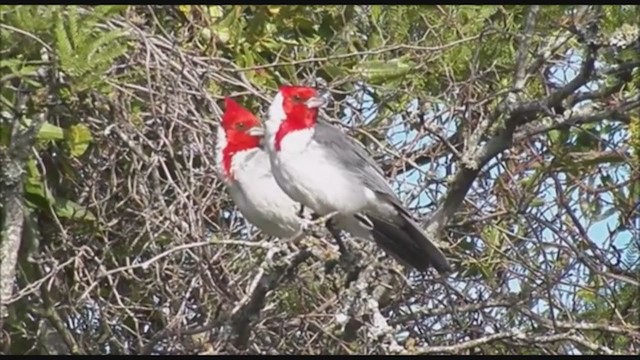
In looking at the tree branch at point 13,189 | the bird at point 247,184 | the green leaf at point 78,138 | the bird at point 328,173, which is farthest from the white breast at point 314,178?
the tree branch at point 13,189

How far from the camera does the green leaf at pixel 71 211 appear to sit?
151 inches

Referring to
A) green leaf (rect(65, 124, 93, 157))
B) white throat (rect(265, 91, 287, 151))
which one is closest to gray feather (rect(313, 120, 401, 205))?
white throat (rect(265, 91, 287, 151))

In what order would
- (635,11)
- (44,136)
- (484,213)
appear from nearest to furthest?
1. (635,11)
2. (44,136)
3. (484,213)

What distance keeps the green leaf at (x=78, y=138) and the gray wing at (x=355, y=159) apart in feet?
2.05

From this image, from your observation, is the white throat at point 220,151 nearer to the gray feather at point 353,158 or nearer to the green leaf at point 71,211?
the gray feather at point 353,158

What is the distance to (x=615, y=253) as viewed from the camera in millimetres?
3750

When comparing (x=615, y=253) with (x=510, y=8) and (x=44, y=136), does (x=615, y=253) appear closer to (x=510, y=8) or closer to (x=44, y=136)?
(x=510, y=8)

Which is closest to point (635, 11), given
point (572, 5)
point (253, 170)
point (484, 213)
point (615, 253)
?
point (572, 5)

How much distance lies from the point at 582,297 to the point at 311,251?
92cm

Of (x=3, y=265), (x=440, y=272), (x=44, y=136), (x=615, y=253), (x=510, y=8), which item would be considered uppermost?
(x=510, y=8)

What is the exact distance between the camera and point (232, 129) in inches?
156

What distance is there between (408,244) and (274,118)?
517 mm

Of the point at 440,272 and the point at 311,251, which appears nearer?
the point at 311,251

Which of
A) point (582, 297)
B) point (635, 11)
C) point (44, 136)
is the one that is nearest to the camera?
point (635, 11)
